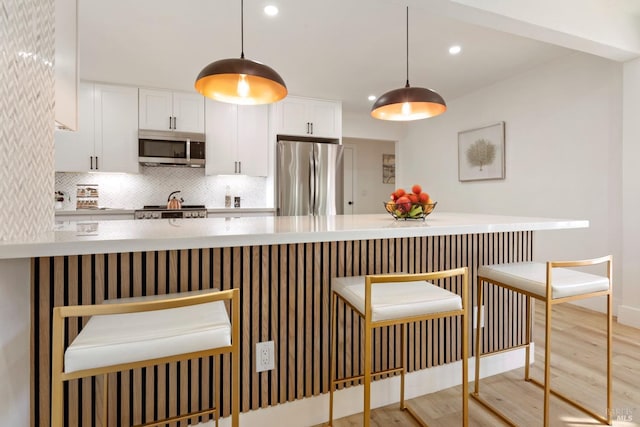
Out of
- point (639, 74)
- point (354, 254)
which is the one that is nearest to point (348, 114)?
point (639, 74)

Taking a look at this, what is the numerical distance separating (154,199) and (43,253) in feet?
12.5

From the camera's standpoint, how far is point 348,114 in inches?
214

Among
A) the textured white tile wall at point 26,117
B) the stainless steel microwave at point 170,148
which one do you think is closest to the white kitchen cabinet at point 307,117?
the stainless steel microwave at point 170,148

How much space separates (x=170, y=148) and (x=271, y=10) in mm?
2347

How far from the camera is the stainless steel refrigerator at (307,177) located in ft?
14.1

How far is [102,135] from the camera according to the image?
3910 mm

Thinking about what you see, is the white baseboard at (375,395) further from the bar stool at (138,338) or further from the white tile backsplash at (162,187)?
the white tile backsplash at (162,187)

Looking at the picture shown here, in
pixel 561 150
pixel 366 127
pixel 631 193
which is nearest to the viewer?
pixel 631 193

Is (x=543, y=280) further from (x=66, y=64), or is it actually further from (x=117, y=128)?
(x=117, y=128)

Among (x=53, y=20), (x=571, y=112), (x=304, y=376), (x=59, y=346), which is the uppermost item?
(x=571, y=112)

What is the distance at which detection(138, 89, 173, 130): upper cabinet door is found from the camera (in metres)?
4.01

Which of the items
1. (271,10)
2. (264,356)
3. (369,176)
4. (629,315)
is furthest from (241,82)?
(369,176)

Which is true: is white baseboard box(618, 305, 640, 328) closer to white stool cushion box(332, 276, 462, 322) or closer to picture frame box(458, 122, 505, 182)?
picture frame box(458, 122, 505, 182)

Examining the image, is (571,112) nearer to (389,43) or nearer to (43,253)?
(389,43)
